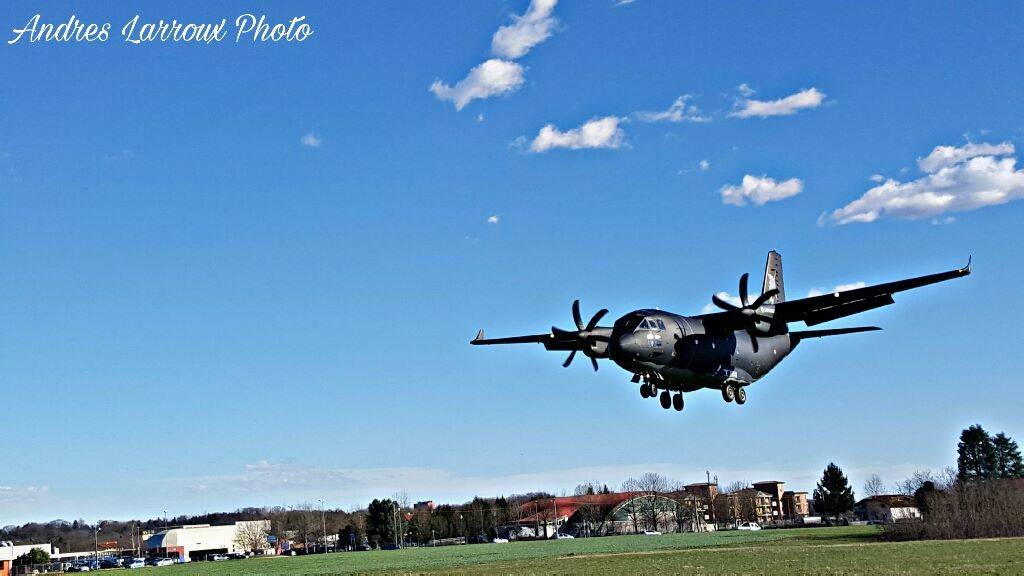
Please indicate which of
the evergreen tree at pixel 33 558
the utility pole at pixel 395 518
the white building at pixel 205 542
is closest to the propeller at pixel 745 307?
the utility pole at pixel 395 518

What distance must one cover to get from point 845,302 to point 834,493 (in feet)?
502

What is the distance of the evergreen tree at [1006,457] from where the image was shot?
609 ft

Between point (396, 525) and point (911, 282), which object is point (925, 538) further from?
point (396, 525)

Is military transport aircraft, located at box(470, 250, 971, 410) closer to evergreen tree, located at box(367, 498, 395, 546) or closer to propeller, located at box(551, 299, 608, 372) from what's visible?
propeller, located at box(551, 299, 608, 372)

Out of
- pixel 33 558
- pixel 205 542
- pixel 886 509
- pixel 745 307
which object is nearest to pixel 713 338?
pixel 745 307

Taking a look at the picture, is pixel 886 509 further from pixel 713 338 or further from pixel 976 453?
pixel 713 338

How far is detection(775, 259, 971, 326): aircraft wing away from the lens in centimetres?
4959

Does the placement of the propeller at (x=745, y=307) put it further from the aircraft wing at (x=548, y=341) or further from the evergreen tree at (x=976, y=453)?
the evergreen tree at (x=976, y=453)

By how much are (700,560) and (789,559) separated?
6.39 m

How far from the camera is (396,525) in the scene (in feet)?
570

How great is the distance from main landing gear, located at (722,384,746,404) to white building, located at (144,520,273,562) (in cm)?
15286

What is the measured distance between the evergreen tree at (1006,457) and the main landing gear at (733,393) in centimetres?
15130

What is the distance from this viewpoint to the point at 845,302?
2079 inches

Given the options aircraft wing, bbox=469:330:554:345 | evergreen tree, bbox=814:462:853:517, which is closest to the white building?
evergreen tree, bbox=814:462:853:517
